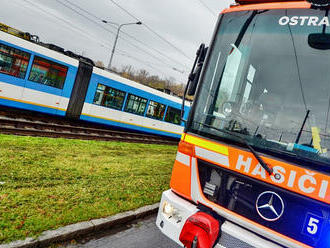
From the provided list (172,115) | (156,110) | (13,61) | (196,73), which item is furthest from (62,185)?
(172,115)

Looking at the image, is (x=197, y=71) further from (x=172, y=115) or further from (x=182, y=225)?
(x=172, y=115)

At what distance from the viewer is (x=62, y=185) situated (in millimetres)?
4266

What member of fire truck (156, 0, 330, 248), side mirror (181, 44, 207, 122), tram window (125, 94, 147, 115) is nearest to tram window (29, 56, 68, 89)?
tram window (125, 94, 147, 115)

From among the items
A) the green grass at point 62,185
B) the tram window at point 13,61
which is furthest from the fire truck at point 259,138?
the tram window at point 13,61

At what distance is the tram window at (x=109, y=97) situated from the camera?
12.3m

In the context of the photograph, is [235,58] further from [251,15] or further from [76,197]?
[76,197]

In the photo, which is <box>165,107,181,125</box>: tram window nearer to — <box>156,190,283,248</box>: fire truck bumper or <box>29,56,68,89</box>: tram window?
<box>29,56,68,89</box>: tram window

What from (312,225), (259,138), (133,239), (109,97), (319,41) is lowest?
(133,239)

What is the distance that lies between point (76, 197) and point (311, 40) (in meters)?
4.00

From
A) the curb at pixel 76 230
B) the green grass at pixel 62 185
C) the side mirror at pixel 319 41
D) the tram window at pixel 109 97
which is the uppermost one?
the side mirror at pixel 319 41

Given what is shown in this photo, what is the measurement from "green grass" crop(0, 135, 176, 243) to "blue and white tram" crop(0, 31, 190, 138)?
12.3ft

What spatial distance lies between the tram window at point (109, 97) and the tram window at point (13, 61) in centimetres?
357

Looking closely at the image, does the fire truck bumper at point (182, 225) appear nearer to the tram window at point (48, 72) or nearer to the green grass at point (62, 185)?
the green grass at point (62, 185)

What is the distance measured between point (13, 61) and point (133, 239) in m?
9.07
